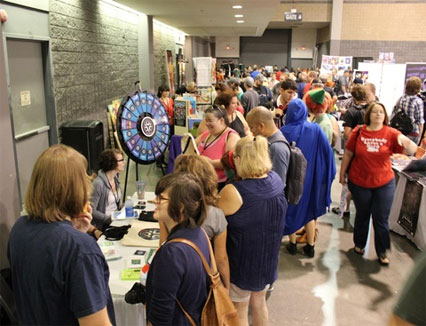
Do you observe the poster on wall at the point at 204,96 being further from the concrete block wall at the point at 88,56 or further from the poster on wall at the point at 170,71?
the poster on wall at the point at 170,71

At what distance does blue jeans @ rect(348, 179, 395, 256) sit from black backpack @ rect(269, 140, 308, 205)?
869 mm

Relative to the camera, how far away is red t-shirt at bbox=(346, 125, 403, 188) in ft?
12.6

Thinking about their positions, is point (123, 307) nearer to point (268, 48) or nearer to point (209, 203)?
point (209, 203)

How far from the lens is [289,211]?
4066mm

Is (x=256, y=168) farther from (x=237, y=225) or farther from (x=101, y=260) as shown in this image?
(x=101, y=260)

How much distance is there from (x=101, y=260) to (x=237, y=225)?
1034 millimetres

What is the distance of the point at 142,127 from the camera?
4734 millimetres

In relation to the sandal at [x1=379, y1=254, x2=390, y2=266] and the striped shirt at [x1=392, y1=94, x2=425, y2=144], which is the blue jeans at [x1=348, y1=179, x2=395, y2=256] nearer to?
the sandal at [x1=379, y1=254, x2=390, y2=266]

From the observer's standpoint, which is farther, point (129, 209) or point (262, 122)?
point (262, 122)

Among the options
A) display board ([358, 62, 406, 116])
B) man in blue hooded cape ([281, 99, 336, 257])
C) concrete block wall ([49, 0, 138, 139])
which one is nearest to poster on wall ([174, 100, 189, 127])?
concrete block wall ([49, 0, 138, 139])

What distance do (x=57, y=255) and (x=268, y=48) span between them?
2569 cm

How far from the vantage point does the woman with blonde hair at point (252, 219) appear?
7.68ft

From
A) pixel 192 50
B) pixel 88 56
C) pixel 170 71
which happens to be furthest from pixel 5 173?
pixel 192 50

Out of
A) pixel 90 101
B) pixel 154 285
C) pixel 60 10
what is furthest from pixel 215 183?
pixel 90 101
